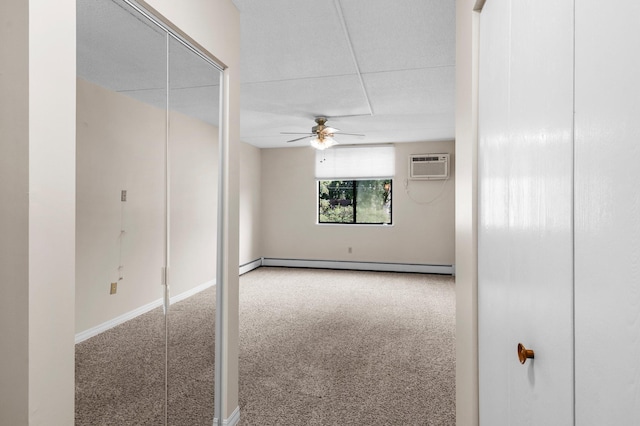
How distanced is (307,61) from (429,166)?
4310 mm

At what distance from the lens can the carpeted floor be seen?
145 centimetres

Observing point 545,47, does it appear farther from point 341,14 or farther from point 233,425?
point 233,425

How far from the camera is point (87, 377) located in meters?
1.24

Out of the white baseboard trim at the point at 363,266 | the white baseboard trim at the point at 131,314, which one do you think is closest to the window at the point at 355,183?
the white baseboard trim at the point at 363,266

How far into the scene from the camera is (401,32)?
2.42m

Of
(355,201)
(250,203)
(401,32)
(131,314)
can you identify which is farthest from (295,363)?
(355,201)

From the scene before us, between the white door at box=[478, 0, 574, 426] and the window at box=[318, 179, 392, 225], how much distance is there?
5.78 meters

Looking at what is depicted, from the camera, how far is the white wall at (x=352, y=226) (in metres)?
6.69

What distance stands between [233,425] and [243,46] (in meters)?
2.58

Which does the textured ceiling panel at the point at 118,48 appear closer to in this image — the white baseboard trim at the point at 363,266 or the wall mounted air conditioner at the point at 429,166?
the wall mounted air conditioner at the point at 429,166

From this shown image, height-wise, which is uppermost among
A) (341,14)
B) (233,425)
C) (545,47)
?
(341,14)

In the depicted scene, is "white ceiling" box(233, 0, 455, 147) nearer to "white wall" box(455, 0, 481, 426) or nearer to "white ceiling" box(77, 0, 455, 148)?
"white ceiling" box(77, 0, 455, 148)

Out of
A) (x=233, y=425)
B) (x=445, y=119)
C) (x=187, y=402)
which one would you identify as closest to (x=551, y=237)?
(x=187, y=402)

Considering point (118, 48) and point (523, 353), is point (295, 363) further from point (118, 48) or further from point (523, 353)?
point (118, 48)
